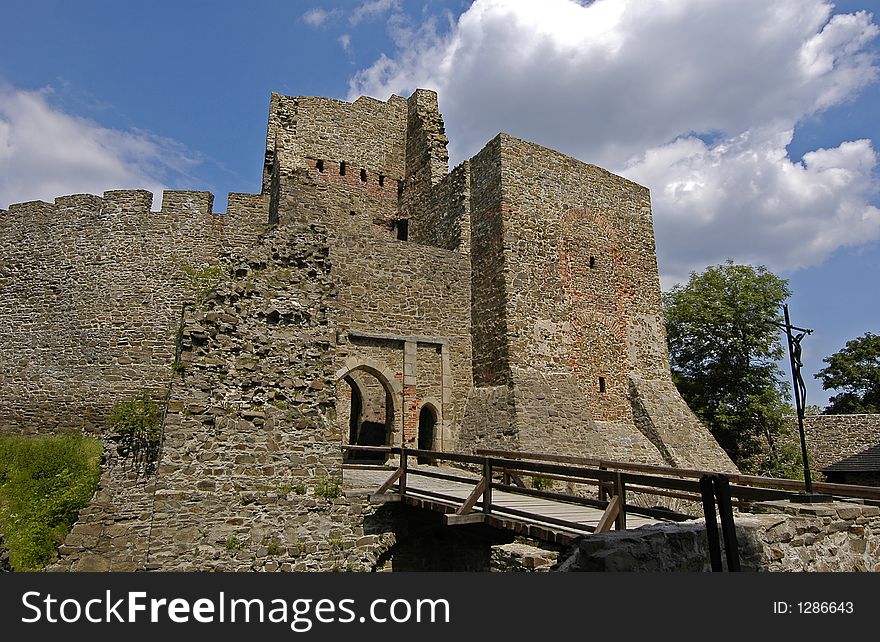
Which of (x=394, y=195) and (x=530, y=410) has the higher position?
(x=394, y=195)

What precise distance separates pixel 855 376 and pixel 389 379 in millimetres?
36035

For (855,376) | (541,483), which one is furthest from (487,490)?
(855,376)

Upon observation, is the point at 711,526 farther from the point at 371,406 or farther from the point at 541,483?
the point at 371,406

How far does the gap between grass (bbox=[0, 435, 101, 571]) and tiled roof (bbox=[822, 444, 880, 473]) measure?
76.4ft

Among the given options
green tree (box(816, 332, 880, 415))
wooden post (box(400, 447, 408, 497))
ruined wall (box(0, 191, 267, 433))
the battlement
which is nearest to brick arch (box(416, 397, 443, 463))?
wooden post (box(400, 447, 408, 497))

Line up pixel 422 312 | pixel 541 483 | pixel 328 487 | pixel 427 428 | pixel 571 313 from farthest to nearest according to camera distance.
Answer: pixel 571 313 → pixel 427 428 → pixel 422 312 → pixel 541 483 → pixel 328 487

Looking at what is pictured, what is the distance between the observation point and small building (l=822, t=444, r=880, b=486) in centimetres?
1975

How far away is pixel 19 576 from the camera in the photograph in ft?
14.8

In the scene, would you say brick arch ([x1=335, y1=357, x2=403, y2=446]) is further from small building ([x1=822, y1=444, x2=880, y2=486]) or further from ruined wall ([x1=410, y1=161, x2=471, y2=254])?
small building ([x1=822, y1=444, x2=880, y2=486])

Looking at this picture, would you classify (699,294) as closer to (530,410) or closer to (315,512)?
(530,410)

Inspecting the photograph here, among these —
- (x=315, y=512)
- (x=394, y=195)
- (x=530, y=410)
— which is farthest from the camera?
(x=394, y=195)

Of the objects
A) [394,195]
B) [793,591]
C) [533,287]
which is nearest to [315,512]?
[793,591]

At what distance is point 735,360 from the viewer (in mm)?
23531

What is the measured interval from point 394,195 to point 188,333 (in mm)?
15421
